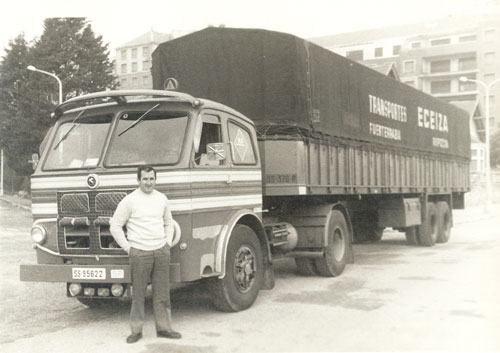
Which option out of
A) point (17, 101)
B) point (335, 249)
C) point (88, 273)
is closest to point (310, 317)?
point (88, 273)

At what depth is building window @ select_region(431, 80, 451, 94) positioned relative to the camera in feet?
237

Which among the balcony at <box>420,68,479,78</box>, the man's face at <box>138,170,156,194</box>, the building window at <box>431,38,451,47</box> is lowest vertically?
the man's face at <box>138,170,156,194</box>

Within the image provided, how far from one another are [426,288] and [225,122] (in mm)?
3682

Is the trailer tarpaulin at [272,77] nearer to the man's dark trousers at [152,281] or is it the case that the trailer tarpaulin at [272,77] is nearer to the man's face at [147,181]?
the man's face at [147,181]

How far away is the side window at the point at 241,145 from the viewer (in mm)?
7613

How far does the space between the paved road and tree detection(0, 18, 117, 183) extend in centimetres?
2019

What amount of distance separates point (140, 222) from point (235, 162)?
1896mm

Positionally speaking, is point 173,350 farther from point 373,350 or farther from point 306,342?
point 373,350

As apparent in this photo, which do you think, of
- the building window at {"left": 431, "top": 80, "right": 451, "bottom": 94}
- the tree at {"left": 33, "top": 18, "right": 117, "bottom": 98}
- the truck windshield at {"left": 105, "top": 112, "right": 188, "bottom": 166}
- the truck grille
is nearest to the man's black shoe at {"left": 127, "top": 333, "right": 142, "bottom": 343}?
the truck grille

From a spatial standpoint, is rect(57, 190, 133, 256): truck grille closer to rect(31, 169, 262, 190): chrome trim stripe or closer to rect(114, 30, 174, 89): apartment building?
rect(31, 169, 262, 190): chrome trim stripe

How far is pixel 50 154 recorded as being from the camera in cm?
715

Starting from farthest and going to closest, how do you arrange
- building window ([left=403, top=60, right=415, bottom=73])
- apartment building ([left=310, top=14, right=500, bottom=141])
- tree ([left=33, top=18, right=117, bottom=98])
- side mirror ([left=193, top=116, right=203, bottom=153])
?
building window ([left=403, top=60, right=415, bottom=73]) < apartment building ([left=310, top=14, right=500, bottom=141]) < tree ([left=33, top=18, right=117, bottom=98]) < side mirror ([left=193, top=116, right=203, bottom=153])

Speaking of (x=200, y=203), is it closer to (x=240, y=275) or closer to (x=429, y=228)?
(x=240, y=275)

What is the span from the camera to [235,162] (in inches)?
296
